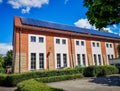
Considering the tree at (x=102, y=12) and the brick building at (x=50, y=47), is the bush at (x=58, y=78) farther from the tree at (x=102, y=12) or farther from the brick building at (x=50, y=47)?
the tree at (x=102, y=12)

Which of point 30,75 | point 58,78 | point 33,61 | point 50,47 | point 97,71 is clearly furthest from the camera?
point 50,47

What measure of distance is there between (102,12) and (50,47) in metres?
18.7

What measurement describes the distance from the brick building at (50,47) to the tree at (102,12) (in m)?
16.2

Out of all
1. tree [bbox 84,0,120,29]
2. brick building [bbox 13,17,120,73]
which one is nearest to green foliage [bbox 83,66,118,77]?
brick building [bbox 13,17,120,73]

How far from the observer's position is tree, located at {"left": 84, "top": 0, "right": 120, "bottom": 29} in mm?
8625

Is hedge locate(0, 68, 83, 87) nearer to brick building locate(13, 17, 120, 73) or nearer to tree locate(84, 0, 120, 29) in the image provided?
brick building locate(13, 17, 120, 73)

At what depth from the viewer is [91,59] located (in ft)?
107

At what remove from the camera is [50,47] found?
27094 mm

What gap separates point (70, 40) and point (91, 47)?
610 cm

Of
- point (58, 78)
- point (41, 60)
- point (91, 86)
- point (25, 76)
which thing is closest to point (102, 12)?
point (91, 86)

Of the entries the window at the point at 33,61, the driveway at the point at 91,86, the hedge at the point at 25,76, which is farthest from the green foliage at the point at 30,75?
the window at the point at 33,61

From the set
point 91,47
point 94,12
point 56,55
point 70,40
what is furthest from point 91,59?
point 94,12

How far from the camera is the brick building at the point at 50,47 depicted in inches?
945

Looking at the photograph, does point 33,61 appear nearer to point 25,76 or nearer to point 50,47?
point 50,47
